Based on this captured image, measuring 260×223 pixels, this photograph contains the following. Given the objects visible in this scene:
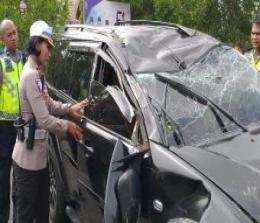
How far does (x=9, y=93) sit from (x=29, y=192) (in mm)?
1172

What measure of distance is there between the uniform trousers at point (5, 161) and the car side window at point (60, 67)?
0.61 metres

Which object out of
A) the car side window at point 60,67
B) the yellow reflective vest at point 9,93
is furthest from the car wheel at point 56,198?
the car side window at point 60,67

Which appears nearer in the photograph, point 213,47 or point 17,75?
point 213,47

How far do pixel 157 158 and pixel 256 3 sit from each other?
28.1 feet

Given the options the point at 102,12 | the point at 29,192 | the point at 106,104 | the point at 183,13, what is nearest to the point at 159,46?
the point at 106,104

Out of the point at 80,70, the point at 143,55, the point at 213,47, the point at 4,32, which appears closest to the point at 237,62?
the point at 213,47

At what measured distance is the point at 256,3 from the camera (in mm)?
10688

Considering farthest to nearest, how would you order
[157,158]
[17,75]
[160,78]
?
[17,75]
[160,78]
[157,158]

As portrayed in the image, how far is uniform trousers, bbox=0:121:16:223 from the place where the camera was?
4.93 m

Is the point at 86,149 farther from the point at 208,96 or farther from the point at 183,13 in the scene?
the point at 183,13

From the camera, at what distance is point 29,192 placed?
4141 mm

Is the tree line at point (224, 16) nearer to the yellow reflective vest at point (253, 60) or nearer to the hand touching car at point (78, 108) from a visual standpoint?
the yellow reflective vest at point (253, 60)

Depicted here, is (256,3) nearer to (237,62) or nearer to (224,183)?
(237,62)

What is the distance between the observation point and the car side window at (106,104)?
344 centimetres
